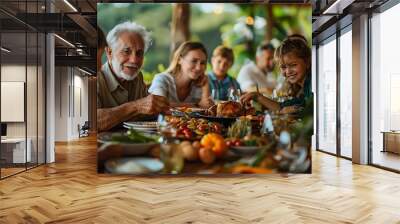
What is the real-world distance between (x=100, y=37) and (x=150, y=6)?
2.84 feet

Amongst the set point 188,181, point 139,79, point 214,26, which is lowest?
point 188,181

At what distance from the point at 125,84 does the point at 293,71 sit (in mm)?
2503

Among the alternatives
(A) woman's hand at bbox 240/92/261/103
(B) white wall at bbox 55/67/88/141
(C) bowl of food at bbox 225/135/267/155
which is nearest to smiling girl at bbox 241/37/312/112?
(A) woman's hand at bbox 240/92/261/103

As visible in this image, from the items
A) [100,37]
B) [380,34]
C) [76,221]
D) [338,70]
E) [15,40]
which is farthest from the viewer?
[338,70]

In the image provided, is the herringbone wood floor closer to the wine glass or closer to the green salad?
the green salad

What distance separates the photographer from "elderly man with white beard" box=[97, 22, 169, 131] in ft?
19.0

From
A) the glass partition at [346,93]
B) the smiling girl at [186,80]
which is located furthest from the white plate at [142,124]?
the glass partition at [346,93]

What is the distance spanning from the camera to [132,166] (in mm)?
5824

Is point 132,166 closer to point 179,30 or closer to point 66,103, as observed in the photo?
point 179,30

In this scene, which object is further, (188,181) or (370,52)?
(370,52)

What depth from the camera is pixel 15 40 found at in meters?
6.64

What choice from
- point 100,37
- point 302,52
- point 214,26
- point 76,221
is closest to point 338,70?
point 302,52

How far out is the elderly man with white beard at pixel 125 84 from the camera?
19.0ft

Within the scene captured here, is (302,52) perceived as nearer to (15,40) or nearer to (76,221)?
(76,221)
